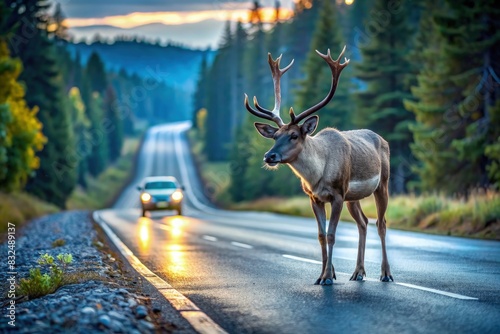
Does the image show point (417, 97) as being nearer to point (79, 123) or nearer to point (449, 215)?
point (449, 215)

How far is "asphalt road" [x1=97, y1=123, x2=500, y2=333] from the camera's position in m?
8.57

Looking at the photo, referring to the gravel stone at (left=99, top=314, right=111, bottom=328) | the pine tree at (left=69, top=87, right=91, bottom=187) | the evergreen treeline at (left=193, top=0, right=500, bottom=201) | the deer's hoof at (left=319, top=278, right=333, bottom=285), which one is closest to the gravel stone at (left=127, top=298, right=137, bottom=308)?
the gravel stone at (left=99, top=314, right=111, bottom=328)

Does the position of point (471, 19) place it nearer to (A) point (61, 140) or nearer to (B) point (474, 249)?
(B) point (474, 249)

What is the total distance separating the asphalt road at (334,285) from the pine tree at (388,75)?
29112 millimetres

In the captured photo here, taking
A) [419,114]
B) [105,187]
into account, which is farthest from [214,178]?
[419,114]

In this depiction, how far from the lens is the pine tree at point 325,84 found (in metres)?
61.4

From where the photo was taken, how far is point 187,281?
1263 centimetres

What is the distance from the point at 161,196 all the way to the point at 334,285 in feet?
95.3

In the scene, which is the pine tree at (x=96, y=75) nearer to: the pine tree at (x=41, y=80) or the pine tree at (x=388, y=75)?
the pine tree at (x=41, y=80)

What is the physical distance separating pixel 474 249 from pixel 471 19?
19190 mm

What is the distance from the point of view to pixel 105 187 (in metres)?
112

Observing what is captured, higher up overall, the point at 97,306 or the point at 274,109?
the point at 274,109

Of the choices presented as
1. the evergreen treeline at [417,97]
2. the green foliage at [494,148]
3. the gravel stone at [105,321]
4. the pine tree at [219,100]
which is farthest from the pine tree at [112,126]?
the gravel stone at [105,321]

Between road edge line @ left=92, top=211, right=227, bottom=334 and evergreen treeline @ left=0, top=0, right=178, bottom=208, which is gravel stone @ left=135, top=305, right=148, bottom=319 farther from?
evergreen treeline @ left=0, top=0, right=178, bottom=208
